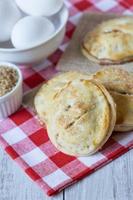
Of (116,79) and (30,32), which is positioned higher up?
(30,32)

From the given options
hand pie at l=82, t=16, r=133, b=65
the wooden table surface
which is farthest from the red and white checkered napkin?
hand pie at l=82, t=16, r=133, b=65

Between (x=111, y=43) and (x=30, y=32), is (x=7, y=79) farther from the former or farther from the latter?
(x=111, y=43)

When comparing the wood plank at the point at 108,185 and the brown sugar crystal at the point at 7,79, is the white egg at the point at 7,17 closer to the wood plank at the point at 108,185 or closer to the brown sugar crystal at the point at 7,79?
the brown sugar crystal at the point at 7,79

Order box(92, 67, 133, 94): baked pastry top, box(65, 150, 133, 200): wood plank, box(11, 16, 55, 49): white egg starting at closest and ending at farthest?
box(65, 150, 133, 200): wood plank < box(92, 67, 133, 94): baked pastry top < box(11, 16, 55, 49): white egg


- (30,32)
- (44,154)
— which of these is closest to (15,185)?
(44,154)

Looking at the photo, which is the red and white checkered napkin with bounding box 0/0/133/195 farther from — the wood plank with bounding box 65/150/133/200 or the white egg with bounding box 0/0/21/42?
the white egg with bounding box 0/0/21/42
